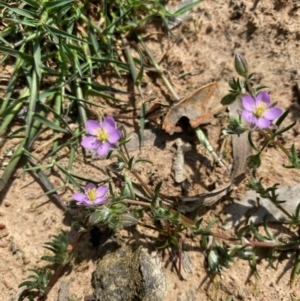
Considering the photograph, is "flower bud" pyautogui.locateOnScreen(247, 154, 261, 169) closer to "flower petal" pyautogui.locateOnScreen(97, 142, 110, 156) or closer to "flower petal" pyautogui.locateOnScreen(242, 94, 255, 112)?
"flower petal" pyautogui.locateOnScreen(242, 94, 255, 112)

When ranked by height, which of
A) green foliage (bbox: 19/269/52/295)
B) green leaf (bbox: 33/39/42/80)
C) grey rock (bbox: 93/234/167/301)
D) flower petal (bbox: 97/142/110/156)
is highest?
green leaf (bbox: 33/39/42/80)

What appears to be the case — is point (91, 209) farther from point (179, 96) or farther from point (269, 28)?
point (269, 28)

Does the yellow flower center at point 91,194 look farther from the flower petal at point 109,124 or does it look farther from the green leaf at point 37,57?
the green leaf at point 37,57

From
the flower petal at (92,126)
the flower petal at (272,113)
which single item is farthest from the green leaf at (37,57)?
the flower petal at (272,113)

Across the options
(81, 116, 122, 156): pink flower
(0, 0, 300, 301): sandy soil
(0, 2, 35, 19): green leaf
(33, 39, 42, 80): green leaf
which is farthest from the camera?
(33, 39, 42, 80): green leaf

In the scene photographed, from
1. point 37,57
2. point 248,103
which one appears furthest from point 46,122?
point 248,103

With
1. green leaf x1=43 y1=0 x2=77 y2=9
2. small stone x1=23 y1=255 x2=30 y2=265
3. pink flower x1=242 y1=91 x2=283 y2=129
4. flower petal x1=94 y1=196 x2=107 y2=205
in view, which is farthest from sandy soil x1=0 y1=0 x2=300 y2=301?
green leaf x1=43 y1=0 x2=77 y2=9

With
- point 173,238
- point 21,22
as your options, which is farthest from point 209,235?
point 21,22

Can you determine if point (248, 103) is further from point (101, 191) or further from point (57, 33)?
point (57, 33)
